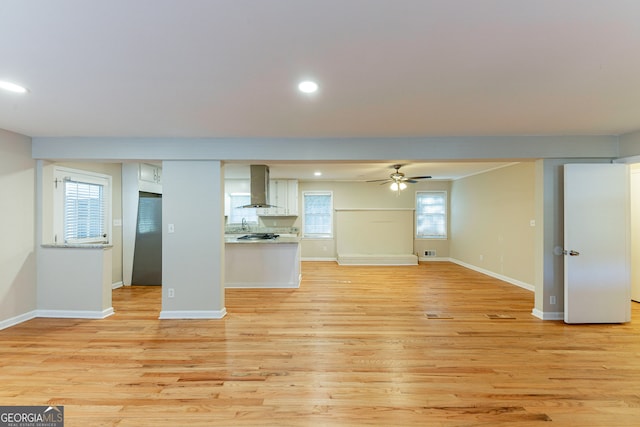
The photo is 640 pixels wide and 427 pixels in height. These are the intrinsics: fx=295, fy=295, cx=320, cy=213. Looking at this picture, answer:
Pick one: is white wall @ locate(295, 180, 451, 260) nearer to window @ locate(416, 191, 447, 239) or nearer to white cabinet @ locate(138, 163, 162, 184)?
window @ locate(416, 191, 447, 239)

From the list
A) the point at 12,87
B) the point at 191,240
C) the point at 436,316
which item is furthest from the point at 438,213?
the point at 12,87

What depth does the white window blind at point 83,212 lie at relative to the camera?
444 cm

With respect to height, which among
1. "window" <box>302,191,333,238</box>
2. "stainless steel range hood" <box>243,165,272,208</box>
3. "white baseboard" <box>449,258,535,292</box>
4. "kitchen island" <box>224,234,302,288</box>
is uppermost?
"stainless steel range hood" <box>243,165,272,208</box>

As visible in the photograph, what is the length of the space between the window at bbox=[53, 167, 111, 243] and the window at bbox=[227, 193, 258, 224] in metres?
2.89

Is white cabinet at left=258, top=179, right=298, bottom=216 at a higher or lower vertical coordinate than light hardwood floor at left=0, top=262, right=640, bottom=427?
higher

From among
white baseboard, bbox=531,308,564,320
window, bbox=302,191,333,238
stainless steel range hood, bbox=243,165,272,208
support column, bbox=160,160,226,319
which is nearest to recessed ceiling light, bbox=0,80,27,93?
support column, bbox=160,160,226,319

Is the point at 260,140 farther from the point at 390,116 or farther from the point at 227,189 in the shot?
the point at 227,189

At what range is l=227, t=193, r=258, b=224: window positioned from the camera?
7734 millimetres

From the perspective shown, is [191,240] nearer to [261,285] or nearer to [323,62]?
[261,285]

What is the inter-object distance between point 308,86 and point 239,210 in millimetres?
5958

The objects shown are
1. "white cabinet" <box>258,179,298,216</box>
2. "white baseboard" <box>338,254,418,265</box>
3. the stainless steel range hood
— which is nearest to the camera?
the stainless steel range hood

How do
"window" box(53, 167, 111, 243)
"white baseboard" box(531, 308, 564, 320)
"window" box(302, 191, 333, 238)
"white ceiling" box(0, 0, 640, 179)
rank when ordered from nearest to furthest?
"white ceiling" box(0, 0, 640, 179) < "white baseboard" box(531, 308, 564, 320) < "window" box(53, 167, 111, 243) < "window" box(302, 191, 333, 238)

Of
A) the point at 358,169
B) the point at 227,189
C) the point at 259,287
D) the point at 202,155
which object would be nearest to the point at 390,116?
the point at 202,155

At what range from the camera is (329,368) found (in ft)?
8.54
